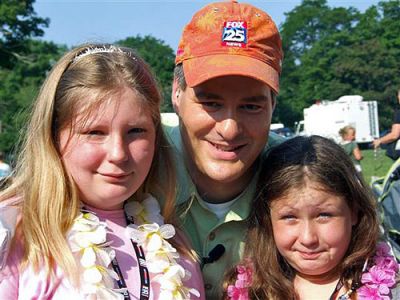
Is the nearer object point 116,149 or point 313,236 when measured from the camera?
point 116,149

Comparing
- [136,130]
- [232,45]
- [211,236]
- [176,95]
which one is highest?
[232,45]

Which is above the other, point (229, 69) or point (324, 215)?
point (229, 69)

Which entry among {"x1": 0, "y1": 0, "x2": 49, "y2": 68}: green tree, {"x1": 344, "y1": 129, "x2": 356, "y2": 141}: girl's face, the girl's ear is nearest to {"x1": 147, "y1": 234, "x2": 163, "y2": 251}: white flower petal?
the girl's ear

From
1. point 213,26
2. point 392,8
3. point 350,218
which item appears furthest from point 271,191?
point 392,8

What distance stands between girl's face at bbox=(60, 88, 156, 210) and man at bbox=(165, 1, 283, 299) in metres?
0.49

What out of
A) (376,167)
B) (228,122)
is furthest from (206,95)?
(376,167)

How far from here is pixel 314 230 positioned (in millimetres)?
2623

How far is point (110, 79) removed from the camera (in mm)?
2402

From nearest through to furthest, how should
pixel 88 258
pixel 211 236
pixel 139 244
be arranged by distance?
1. pixel 88 258
2. pixel 139 244
3. pixel 211 236

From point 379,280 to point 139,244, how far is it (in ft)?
3.61

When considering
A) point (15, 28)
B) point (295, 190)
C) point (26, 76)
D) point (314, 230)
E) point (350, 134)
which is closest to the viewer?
point (314, 230)

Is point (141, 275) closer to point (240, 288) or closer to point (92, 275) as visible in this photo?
point (92, 275)

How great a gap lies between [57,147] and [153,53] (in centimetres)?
7905

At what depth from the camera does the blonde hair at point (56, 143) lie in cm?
223
